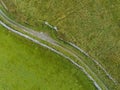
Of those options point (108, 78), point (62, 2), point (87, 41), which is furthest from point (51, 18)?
point (108, 78)

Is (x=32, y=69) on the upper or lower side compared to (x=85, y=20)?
lower

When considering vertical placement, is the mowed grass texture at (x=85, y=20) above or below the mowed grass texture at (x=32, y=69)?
above

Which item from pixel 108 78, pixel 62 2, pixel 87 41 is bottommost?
pixel 108 78

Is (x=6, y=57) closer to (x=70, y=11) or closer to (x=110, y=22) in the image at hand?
(x=70, y=11)

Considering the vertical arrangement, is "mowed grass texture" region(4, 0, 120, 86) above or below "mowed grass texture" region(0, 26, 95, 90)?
above

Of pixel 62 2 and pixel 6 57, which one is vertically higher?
pixel 62 2
